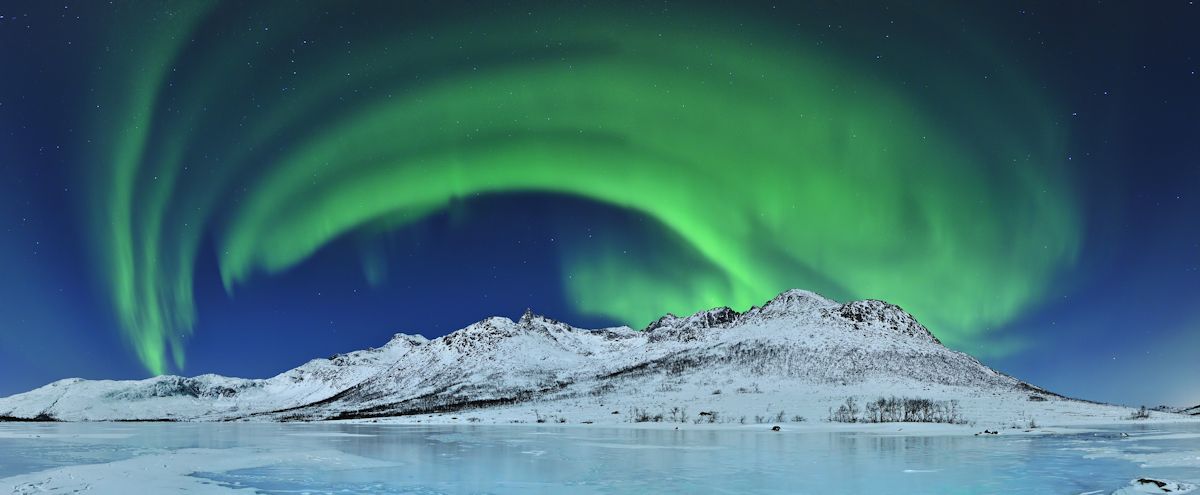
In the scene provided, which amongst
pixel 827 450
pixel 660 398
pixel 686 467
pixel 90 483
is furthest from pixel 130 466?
pixel 660 398

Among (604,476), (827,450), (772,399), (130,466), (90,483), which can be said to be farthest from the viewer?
(772,399)

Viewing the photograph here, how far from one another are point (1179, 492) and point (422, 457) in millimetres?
30973

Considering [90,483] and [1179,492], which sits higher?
[1179,492]

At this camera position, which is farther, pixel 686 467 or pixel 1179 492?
pixel 686 467

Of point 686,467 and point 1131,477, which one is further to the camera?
point 686,467

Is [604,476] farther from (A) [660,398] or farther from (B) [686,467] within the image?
(A) [660,398]

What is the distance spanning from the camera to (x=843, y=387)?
18000cm

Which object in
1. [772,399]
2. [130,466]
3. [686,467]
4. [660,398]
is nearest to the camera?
[686,467]

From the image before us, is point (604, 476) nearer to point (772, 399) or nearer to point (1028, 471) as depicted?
point (1028, 471)

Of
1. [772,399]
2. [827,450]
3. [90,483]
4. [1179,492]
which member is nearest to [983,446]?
[827,450]

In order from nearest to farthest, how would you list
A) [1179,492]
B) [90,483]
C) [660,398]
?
[1179,492] < [90,483] < [660,398]

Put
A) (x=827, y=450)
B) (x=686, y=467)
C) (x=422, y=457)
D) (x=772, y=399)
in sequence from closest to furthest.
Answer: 1. (x=686, y=467)
2. (x=422, y=457)
3. (x=827, y=450)
4. (x=772, y=399)

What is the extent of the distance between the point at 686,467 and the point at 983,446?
22836 millimetres

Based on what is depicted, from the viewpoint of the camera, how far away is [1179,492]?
20016 mm
